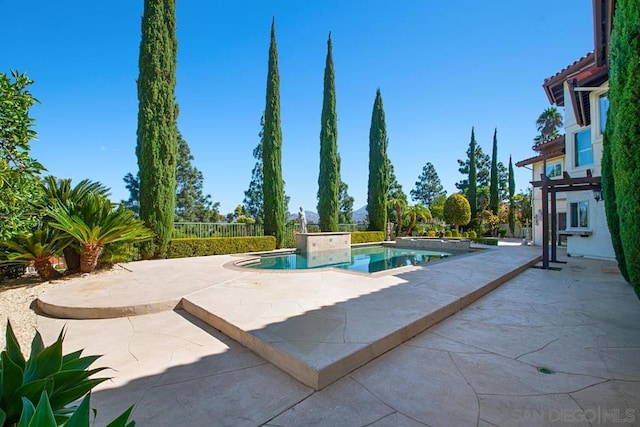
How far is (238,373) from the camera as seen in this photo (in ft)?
9.05

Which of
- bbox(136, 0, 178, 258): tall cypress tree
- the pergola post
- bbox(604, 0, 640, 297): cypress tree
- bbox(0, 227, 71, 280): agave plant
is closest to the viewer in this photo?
bbox(604, 0, 640, 297): cypress tree

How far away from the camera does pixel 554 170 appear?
15.0m

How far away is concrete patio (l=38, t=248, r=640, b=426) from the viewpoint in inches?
84.3

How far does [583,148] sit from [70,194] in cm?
1747

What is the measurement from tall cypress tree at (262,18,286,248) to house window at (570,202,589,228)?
13839mm

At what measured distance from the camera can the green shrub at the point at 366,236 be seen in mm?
18950

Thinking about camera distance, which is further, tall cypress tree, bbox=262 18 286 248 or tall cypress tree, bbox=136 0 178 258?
tall cypress tree, bbox=262 18 286 248

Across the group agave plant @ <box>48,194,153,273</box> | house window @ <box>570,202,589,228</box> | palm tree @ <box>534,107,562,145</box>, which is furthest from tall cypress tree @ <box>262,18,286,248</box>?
palm tree @ <box>534,107,562,145</box>

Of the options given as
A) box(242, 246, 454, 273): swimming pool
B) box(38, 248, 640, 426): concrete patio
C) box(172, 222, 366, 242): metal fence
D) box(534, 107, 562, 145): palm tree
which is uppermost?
box(534, 107, 562, 145): palm tree

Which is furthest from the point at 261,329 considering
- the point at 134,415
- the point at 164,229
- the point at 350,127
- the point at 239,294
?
the point at 350,127

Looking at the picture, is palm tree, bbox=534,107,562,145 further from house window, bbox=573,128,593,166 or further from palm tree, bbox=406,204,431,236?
house window, bbox=573,128,593,166

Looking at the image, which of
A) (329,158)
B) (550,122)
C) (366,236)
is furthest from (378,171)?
(550,122)

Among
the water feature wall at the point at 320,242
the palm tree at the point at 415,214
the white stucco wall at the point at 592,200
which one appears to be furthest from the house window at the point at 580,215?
the palm tree at the point at 415,214

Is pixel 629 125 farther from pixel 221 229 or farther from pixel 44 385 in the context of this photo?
pixel 221 229
